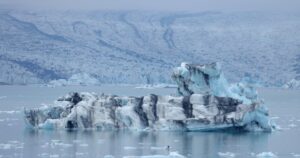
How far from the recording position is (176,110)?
4794 centimetres

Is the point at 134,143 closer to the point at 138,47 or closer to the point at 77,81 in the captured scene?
the point at 77,81

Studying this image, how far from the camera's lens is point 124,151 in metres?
42.1

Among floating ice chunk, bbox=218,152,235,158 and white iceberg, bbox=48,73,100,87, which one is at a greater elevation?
white iceberg, bbox=48,73,100,87

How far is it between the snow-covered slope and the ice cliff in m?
80.5

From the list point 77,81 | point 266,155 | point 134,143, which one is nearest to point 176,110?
point 134,143

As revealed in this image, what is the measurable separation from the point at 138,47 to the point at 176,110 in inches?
4495

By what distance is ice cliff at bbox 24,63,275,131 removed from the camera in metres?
47.8

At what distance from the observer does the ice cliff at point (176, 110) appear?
47.8 m

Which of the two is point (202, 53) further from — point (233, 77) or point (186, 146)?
point (186, 146)

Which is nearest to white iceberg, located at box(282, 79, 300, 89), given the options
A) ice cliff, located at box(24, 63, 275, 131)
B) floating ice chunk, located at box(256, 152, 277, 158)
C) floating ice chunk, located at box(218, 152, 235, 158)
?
ice cliff, located at box(24, 63, 275, 131)

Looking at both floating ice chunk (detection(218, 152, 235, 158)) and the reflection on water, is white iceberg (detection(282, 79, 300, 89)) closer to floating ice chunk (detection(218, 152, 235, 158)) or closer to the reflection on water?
the reflection on water

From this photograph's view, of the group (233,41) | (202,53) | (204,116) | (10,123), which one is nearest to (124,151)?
(204,116)

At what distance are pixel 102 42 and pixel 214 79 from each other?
111m

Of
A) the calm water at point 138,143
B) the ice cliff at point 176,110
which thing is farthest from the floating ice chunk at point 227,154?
the ice cliff at point 176,110
